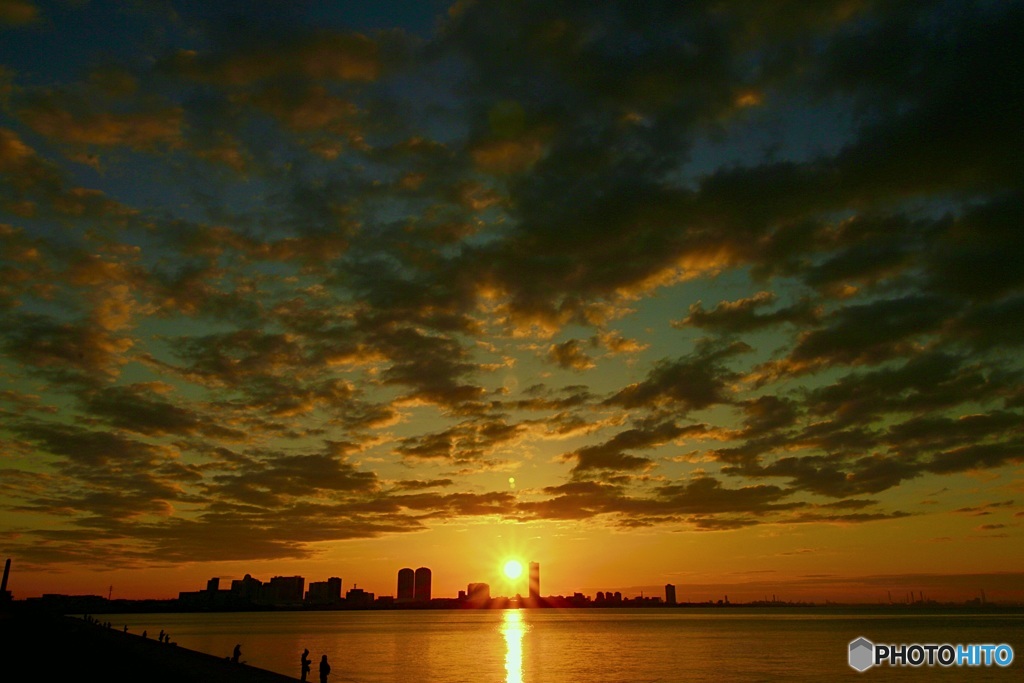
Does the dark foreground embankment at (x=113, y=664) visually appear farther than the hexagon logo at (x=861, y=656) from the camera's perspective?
No

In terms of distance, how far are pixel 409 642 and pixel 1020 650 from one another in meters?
115

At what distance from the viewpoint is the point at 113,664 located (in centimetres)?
5950

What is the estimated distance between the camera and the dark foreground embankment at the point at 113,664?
164ft

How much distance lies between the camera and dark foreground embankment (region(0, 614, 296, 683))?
49938 mm

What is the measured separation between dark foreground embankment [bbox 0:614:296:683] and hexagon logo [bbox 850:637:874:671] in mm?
74984

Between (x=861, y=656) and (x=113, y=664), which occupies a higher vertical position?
(x=113, y=664)

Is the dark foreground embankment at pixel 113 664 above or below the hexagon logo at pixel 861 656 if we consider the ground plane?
above

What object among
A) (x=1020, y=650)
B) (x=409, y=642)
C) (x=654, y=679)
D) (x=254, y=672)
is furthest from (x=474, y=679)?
(x=1020, y=650)

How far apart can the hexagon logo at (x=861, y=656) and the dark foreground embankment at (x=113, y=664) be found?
2952 inches

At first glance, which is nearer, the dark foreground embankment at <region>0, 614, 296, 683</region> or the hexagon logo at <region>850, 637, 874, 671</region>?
the dark foreground embankment at <region>0, 614, 296, 683</region>

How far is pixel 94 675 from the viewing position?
50.5 meters

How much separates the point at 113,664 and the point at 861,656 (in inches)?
3960

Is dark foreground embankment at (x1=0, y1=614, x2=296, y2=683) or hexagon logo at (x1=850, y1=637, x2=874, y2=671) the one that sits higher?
dark foreground embankment at (x1=0, y1=614, x2=296, y2=683)

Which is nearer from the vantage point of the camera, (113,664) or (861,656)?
(113,664)
